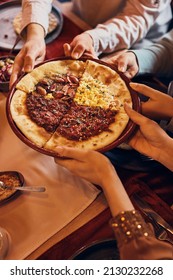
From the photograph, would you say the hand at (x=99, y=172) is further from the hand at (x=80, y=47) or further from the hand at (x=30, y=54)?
the hand at (x=80, y=47)

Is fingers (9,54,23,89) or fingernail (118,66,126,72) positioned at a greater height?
fingernail (118,66,126,72)

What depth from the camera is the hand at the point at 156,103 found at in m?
1.68

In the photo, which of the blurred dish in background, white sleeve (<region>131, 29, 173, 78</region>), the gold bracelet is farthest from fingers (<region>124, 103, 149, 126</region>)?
the blurred dish in background

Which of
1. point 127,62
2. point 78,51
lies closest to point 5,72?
point 78,51

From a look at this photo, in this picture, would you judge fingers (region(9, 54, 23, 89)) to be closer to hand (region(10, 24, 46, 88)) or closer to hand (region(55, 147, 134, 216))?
hand (region(10, 24, 46, 88))

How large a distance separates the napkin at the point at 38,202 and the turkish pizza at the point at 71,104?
6.4 inches

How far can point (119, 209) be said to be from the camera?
1.28 meters

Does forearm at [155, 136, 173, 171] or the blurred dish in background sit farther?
the blurred dish in background

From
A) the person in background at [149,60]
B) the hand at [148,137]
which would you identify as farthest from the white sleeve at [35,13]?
the hand at [148,137]

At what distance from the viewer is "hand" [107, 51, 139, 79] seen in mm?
1937

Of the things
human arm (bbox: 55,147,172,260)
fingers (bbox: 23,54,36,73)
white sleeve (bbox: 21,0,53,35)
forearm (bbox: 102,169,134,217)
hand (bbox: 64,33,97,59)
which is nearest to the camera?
human arm (bbox: 55,147,172,260)

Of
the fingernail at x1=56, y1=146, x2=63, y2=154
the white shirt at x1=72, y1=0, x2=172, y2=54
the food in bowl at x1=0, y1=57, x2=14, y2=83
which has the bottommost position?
the fingernail at x1=56, y1=146, x2=63, y2=154

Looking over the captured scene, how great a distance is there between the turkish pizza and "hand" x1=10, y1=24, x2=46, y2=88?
0.06 metres

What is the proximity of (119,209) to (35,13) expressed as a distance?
149cm
